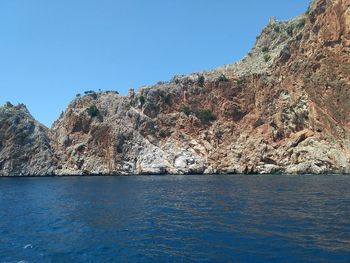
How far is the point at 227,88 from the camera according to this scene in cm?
12144

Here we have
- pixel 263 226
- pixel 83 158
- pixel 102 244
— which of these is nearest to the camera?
pixel 102 244

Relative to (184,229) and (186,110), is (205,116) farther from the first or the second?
(184,229)

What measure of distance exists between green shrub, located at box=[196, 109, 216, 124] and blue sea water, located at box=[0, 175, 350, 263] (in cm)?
6920

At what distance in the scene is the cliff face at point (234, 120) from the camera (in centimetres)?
9588

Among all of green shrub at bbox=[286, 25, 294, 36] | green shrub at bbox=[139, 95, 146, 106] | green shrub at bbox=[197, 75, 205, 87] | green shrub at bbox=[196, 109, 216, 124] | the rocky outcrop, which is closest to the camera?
green shrub at bbox=[196, 109, 216, 124]

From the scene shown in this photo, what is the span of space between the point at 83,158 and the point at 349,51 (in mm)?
77750

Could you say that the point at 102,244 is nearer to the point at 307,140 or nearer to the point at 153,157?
the point at 307,140

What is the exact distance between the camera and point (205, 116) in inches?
4651

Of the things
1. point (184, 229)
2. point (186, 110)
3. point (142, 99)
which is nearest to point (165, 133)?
point (186, 110)

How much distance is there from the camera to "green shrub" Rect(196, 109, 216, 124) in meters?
118

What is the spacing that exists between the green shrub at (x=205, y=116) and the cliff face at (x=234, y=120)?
1.00 feet

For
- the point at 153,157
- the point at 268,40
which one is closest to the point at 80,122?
the point at 153,157

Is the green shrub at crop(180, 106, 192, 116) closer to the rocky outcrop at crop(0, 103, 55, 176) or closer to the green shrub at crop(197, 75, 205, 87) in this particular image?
the green shrub at crop(197, 75, 205, 87)

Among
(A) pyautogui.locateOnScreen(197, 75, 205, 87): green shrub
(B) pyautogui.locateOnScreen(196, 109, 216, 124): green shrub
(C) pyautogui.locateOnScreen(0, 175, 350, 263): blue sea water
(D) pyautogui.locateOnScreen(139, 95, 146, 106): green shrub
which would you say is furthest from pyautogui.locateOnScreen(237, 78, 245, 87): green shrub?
(C) pyautogui.locateOnScreen(0, 175, 350, 263): blue sea water
